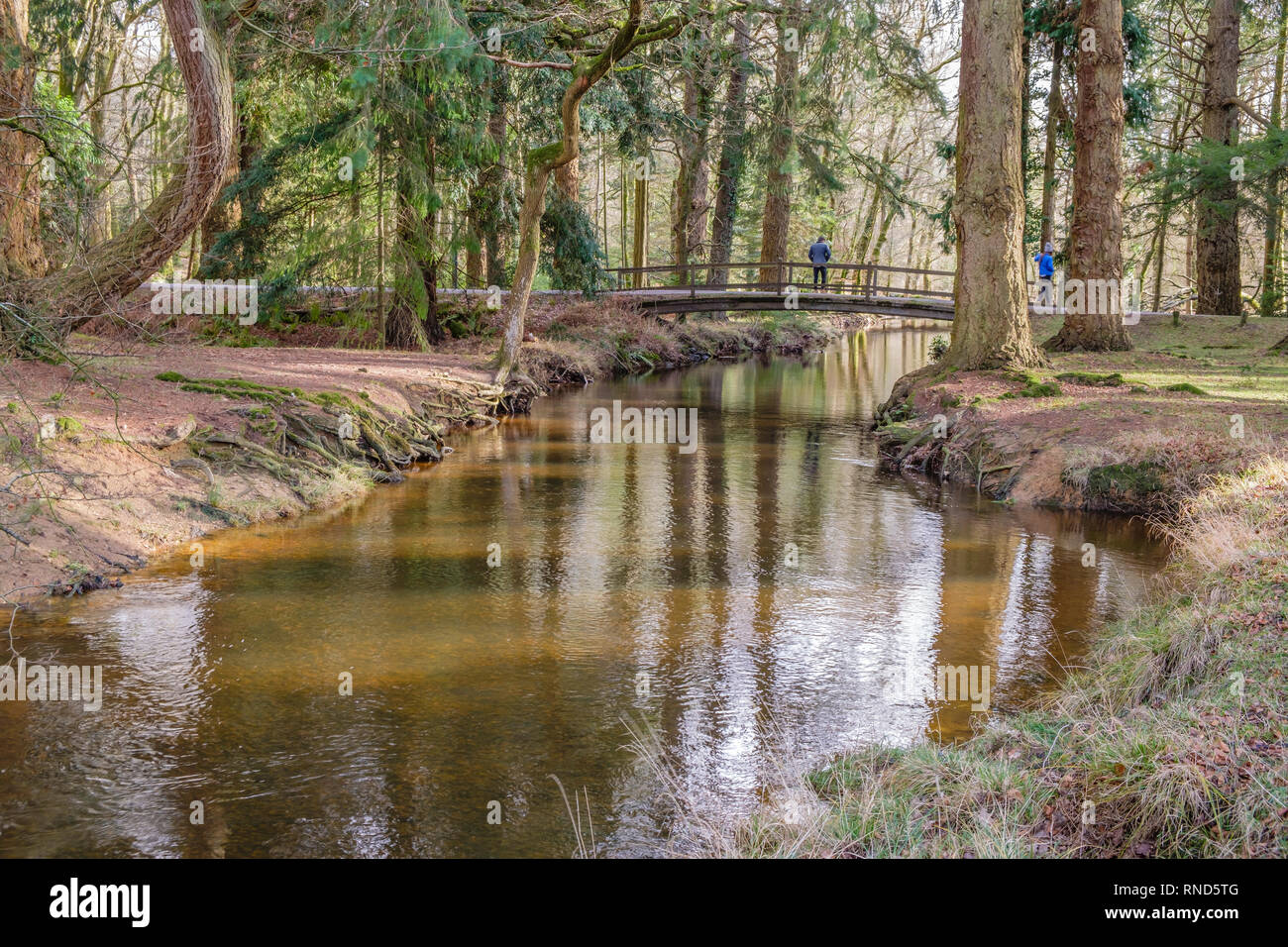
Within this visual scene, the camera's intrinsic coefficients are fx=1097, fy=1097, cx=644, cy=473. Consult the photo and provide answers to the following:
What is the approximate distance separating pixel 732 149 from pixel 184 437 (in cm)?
1997

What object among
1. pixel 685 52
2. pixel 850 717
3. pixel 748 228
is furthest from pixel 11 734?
pixel 748 228

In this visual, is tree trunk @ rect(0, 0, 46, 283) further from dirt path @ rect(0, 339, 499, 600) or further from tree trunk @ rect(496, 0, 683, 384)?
tree trunk @ rect(496, 0, 683, 384)

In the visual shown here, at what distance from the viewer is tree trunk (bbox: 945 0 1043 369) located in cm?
1706

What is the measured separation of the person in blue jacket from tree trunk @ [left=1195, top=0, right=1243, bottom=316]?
3405 millimetres

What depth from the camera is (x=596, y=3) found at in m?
20.9

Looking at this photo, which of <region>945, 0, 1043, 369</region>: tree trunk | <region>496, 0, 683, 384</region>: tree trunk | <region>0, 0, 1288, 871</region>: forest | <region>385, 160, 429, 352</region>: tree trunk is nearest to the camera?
<region>0, 0, 1288, 871</region>: forest

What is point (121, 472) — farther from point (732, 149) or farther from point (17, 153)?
point (732, 149)

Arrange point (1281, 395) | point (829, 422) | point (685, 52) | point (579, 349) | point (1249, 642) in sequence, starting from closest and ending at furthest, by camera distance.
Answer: point (1249, 642), point (1281, 395), point (685, 52), point (829, 422), point (579, 349)

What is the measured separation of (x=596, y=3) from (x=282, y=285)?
27.3 ft

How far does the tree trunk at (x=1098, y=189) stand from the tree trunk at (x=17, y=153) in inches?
677

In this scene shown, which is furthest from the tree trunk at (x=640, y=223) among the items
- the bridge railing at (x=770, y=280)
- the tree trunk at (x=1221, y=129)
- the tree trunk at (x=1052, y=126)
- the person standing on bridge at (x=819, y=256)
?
the tree trunk at (x=1221, y=129)

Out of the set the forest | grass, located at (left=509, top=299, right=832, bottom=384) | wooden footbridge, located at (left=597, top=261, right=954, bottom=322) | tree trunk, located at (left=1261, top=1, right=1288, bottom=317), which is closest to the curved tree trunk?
the forest

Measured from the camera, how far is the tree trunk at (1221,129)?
25.8 metres
